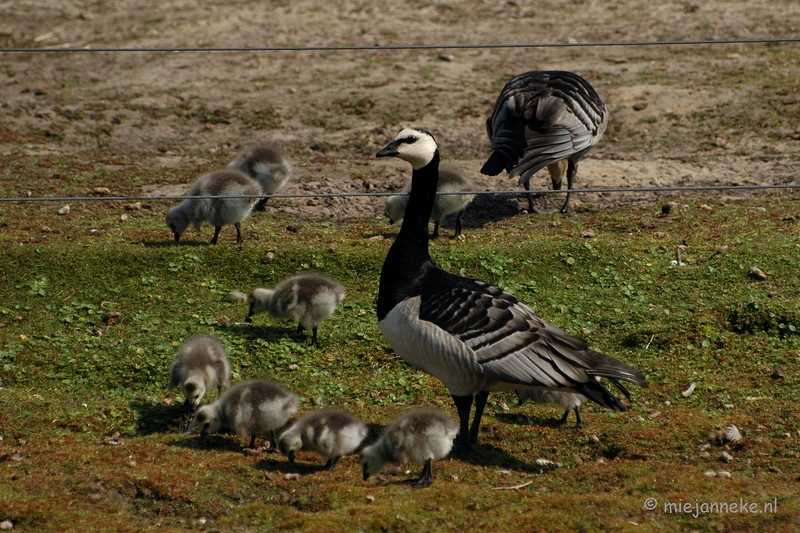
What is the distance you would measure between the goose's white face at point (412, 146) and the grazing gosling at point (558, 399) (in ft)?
7.23

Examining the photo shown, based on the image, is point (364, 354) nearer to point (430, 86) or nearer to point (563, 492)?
point (563, 492)

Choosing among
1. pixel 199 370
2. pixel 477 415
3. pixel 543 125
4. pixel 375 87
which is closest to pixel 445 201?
→ pixel 543 125

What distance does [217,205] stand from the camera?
38.6 feet

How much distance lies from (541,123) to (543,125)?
39 millimetres

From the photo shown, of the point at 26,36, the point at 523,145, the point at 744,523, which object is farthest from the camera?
the point at 26,36

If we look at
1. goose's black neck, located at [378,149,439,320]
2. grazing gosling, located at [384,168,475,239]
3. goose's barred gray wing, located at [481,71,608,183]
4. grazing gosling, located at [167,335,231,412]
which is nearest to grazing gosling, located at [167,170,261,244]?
grazing gosling, located at [384,168,475,239]

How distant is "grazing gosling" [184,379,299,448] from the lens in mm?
7750

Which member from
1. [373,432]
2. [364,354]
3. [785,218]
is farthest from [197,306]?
[785,218]

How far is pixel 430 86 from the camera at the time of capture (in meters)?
19.4

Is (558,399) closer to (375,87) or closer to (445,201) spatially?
(445,201)

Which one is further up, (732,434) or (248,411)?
(732,434)

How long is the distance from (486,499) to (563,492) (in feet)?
2.22

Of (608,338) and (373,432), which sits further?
(608,338)

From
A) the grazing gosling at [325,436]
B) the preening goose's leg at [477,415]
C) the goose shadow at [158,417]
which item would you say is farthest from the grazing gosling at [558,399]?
the goose shadow at [158,417]
